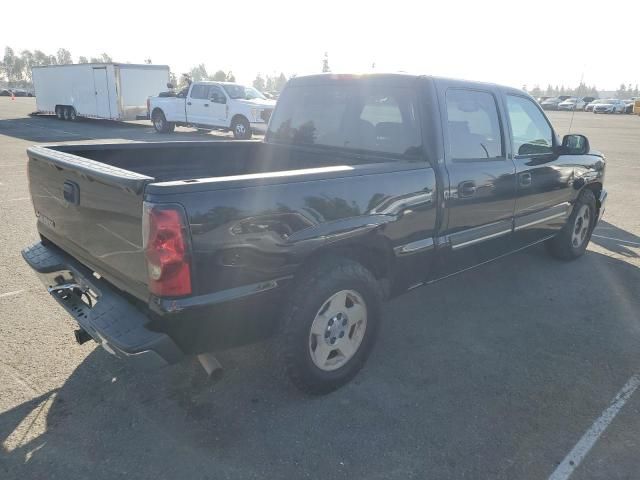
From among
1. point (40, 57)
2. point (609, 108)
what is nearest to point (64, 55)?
point (40, 57)

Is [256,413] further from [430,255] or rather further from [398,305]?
[398,305]

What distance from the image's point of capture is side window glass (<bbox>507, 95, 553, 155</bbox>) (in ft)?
13.5

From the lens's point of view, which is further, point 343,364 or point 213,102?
point 213,102

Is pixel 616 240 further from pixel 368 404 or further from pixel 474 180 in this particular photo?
pixel 368 404

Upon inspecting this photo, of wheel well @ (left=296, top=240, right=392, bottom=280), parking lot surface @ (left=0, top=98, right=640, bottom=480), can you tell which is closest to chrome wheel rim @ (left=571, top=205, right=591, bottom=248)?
parking lot surface @ (left=0, top=98, right=640, bottom=480)

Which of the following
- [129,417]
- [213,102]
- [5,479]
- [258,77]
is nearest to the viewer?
[5,479]

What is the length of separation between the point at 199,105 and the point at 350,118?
15230 mm

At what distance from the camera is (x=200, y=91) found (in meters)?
17.7

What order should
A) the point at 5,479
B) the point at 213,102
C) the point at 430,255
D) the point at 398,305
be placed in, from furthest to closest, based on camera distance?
the point at 213,102, the point at 398,305, the point at 430,255, the point at 5,479

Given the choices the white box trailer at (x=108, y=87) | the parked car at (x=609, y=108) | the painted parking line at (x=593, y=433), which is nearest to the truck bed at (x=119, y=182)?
the painted parking line at (x=593, y=433)

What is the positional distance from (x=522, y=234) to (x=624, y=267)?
1.77m

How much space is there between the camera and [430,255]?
3400 millimetres

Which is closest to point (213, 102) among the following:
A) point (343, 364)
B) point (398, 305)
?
point (398, 305)

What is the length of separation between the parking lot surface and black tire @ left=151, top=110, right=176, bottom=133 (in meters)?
16.0
